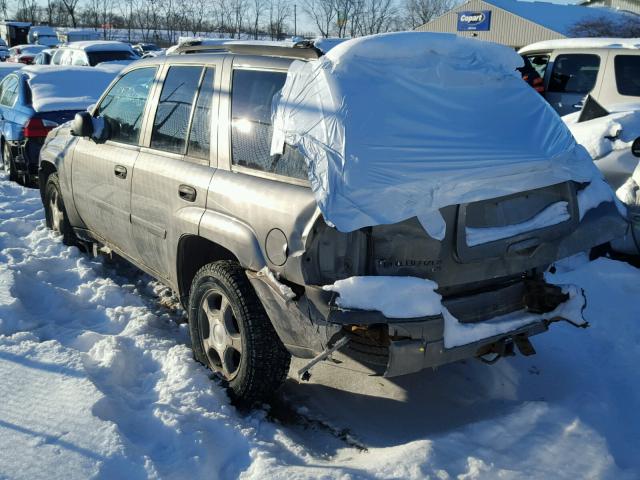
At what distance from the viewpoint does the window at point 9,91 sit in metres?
9.50

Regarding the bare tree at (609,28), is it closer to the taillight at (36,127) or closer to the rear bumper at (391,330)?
the taillight at (36,127)

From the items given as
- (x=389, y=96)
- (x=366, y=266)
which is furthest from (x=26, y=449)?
Result: (x=389, y=96)

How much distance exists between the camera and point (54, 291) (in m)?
4.94

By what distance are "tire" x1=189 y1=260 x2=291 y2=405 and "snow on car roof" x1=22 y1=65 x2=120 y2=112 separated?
6.18 m

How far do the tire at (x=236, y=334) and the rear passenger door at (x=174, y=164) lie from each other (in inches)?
14.4

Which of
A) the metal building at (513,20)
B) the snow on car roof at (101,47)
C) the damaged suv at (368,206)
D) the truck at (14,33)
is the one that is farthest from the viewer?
the truck at (14,33)

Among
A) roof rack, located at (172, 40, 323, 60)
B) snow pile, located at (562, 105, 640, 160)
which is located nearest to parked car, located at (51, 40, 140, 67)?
snow pile, located at (562, 105, 640, 160)

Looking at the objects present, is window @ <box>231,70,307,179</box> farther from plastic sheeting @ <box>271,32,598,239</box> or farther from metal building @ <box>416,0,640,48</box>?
metal building @ <box>416,0,640,48</box>

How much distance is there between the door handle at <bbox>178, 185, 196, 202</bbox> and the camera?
3.72m

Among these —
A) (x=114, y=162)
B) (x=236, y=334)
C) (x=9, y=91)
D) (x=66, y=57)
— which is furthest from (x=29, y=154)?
(x=66, y=57)

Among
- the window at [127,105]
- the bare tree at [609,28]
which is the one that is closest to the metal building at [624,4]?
the bare tree at [609,28]

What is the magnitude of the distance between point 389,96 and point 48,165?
4307 mm

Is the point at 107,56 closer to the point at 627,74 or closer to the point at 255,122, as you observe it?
the point at 627,74

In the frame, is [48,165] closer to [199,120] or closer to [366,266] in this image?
[199,120]
